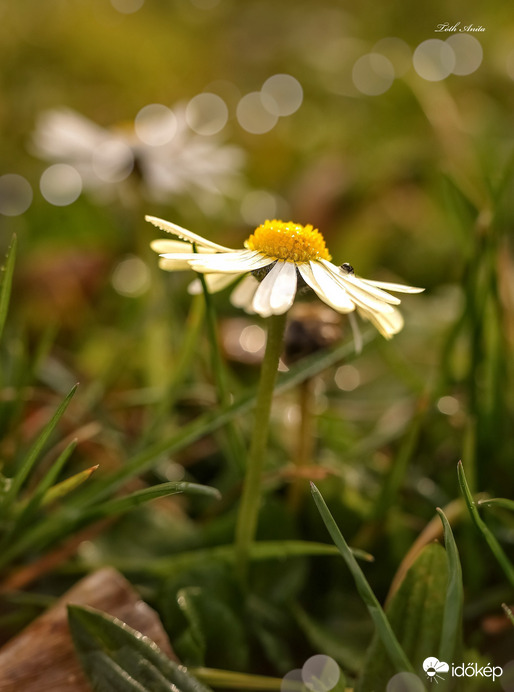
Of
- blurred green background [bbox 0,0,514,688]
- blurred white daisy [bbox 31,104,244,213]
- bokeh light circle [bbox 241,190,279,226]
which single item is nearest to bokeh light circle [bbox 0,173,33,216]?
blurred green background [bbox 0,0,514,688]

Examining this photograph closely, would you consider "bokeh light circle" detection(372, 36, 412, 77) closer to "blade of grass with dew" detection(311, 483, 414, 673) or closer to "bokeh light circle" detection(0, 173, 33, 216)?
"bokeh light circle" detection(0, 173, 33, 216)

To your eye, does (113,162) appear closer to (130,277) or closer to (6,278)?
(130,277)

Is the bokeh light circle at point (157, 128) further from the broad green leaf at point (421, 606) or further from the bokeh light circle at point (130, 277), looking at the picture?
the broad green leaf at point (421, 606)

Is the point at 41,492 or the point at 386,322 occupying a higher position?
the point at 386,322

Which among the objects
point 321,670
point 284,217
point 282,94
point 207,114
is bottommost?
point 321,670

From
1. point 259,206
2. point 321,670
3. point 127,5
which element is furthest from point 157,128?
point 127,5
